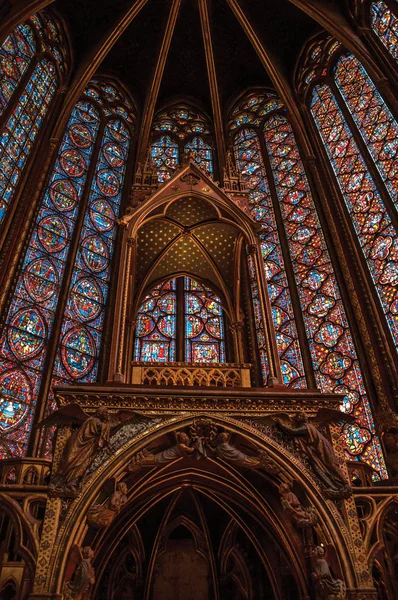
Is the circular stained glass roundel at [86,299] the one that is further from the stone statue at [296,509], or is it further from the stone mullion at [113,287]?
the stone statue at [296,509]

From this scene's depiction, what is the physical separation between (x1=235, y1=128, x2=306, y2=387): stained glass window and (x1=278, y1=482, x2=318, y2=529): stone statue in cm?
481

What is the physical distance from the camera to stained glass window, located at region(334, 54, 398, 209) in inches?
449

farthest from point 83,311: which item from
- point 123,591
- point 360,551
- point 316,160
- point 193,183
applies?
point 360,551

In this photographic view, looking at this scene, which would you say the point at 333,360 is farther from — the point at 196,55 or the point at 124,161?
the point at 196,55

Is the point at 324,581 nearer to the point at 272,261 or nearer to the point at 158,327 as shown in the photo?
the point at 158,327

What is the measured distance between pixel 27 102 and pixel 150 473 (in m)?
9.76

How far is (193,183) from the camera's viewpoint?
869 centimetres

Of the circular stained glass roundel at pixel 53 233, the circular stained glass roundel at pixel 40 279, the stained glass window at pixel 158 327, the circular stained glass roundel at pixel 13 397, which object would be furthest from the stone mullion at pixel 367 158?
the circular stained glass roundel at pixel 13 397

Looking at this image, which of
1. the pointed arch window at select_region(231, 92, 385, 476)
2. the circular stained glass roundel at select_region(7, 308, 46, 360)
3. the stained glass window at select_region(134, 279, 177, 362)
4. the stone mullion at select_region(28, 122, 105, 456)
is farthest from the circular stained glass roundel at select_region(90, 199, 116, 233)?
the pointed arch window at select_region(231, 92, 385, 476)

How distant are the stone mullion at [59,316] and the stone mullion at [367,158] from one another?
624 cm

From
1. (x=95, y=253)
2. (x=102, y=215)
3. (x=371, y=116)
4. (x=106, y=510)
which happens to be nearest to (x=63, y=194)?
(x=102, y=215)

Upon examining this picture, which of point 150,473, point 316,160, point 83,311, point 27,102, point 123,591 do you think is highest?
point 27,102

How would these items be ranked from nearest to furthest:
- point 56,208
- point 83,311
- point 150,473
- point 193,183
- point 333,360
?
point 150,473 → point 193,183 → point 333,360 → point 83,311 → point 56,208

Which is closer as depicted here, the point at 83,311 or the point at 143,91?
the point at 83,311
